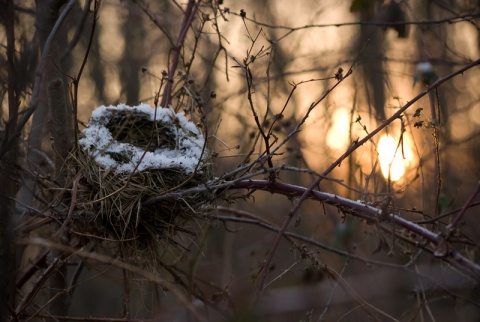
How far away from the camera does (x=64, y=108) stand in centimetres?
314

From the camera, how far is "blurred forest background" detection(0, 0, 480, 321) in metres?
2.33

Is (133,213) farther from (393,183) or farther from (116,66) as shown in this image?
(116,66)

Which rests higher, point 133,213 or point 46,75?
point 46,75

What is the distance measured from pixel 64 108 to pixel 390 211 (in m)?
1.83

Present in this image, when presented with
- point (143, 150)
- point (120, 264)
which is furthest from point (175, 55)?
→ point (120, 264)

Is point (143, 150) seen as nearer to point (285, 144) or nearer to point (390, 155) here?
point (390, 155)

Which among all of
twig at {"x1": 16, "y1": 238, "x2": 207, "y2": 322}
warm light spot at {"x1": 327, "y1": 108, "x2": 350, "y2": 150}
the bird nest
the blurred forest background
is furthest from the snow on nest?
warm light spot at {"x1": 327, "y1": 108, "x2": 350, "y2": 150}

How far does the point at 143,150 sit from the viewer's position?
299 cm

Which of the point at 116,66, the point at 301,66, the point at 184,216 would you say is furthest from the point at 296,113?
the point at 116,66

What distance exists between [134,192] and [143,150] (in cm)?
45

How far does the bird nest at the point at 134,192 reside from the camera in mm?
2553

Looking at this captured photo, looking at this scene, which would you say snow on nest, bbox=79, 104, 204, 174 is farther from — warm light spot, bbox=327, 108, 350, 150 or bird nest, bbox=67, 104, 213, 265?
warm light spot, bbox=327, 108, 350, 150

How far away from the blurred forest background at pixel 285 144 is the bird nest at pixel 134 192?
0.13 meters

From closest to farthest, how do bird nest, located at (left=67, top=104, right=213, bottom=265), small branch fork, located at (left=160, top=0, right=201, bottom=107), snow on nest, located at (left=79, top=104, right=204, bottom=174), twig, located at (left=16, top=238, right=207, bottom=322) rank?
twig, located at (left=16, top=238, right=207, bottom=322)
bird nest, located at (left=67, top=104, right=213, bottom=265)
snow on nest, located at (left=79, top=104, right=204, bottom=174)
small branch fork, located at (left=160, top=0, right=201, bottom=107)
